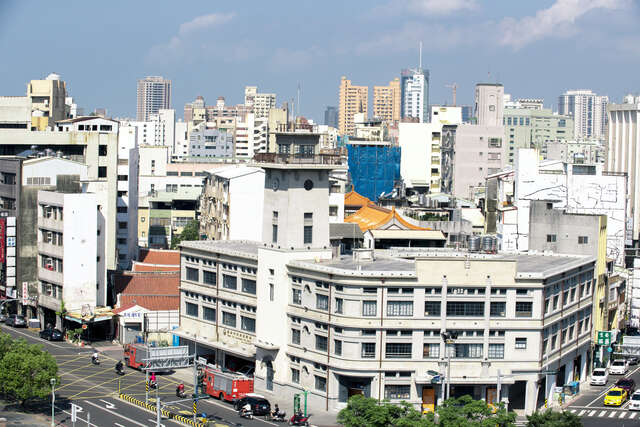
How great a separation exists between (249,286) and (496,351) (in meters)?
21.4

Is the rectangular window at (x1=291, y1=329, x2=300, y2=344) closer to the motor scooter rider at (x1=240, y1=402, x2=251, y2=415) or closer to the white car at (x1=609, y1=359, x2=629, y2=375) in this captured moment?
the motor scooter rider at (x1=240, y1=402, x2=251, y2=415)

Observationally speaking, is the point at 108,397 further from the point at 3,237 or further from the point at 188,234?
the point at 188,234

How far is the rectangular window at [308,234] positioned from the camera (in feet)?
298

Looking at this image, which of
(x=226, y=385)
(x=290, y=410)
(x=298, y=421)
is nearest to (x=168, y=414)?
(x=226, y=385)

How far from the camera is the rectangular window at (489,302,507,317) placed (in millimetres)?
85312

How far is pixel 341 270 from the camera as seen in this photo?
84500 millimetres

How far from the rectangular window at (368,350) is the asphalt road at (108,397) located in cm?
843

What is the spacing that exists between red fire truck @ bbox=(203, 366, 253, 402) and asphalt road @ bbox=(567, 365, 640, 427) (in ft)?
82.6

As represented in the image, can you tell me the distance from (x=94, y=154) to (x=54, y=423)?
2316 inches

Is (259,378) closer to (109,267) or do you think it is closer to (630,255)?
(109,267)

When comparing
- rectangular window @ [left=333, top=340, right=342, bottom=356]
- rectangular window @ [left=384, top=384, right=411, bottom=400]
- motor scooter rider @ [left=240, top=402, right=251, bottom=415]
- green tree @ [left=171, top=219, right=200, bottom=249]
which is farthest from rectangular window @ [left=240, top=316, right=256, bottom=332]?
green tree @ [left=171, top=219, right=200, bottom=249]

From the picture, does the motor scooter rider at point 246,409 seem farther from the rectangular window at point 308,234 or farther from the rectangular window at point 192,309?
the rectangular window at point 192,309

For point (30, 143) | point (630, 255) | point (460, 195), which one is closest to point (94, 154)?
point (30, 143)

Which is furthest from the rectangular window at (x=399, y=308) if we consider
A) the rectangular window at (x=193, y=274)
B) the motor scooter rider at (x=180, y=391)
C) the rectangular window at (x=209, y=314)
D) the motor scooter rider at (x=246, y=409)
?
the rectangular window at (x=193, y=274)
